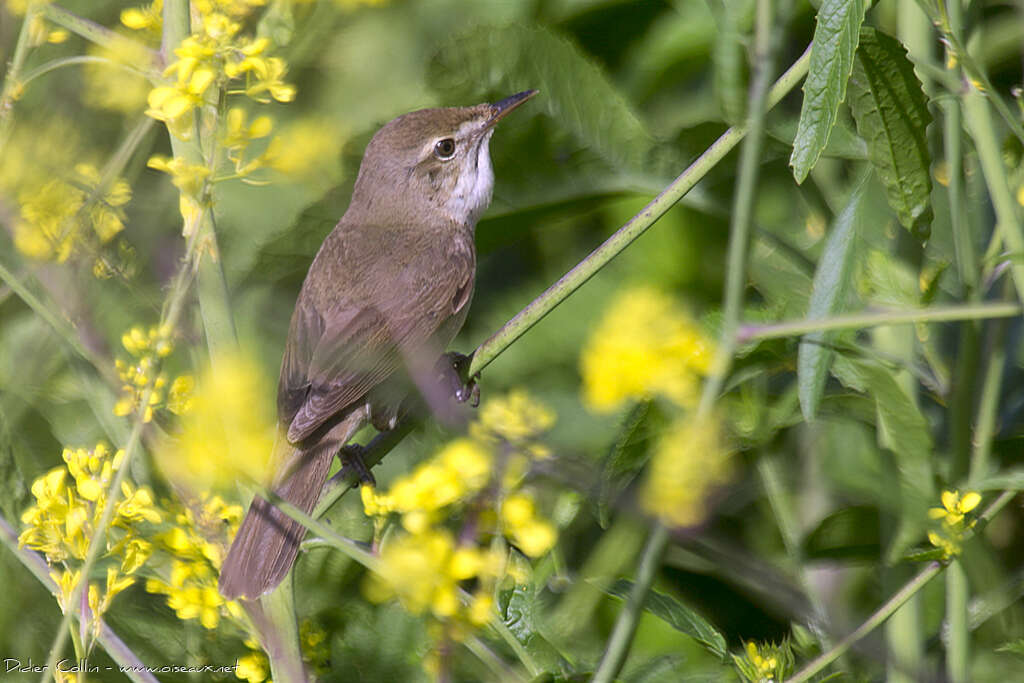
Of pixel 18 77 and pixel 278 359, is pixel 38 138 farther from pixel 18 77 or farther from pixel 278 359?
pixel 278 359

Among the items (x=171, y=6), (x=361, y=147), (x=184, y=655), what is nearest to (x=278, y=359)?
(x=361, y=147)

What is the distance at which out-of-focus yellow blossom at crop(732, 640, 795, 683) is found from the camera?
167 centimetres

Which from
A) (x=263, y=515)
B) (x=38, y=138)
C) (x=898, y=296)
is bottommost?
(x=263, y=515)

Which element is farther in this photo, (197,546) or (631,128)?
(631,128)

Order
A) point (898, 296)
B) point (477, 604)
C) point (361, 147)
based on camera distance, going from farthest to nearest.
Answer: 1. point (361, 147)
2. point (898, 296)
3. point (477, 604)

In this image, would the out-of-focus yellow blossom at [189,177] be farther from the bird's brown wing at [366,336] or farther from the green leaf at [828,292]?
the green leaf at [828,292]

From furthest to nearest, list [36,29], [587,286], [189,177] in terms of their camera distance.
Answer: [587,286]
[36,29]
[189,177]

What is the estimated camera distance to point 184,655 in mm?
2279

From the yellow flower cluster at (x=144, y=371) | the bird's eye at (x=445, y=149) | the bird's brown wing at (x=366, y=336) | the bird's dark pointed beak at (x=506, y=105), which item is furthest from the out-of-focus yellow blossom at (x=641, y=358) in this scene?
the bird's eye at (x=445, y=149)

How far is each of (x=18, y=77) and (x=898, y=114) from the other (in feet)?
4.57

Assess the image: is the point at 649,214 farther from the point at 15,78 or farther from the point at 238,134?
the point at 15,78

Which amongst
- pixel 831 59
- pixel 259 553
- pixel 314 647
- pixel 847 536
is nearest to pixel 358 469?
pixel 314 647

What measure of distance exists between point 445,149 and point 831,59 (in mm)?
1912

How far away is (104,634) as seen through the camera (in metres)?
1.67
